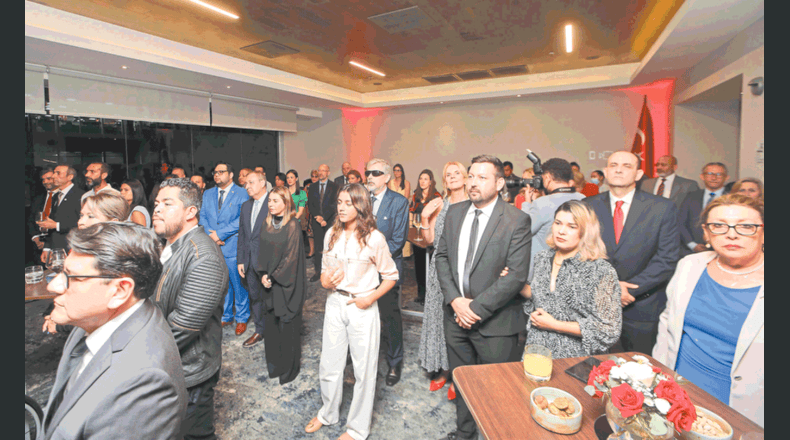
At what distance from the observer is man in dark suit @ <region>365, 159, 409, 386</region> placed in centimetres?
313

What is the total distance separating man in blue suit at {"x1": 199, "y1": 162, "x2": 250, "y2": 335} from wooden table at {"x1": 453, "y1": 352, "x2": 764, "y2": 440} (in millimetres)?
3234

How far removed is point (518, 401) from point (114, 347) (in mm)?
1423

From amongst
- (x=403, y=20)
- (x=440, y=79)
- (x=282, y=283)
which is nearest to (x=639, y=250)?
(x=282, y=283)

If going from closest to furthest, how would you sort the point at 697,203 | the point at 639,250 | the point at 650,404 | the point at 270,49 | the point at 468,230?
the point at 650,404, the point at 468,230, the point at 639,250, the point at 697,203, the point at 270,49

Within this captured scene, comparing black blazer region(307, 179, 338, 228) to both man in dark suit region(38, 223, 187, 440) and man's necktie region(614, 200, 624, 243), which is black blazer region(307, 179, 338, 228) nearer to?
man's necktie region(614, 200, 624, 243)

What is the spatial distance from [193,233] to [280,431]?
1.53 m

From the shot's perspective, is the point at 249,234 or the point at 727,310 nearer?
the point at 727,310

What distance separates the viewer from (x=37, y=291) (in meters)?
2.69

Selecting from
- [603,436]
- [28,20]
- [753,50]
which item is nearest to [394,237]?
[603,436]

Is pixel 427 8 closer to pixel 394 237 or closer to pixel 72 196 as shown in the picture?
pixel 394 237

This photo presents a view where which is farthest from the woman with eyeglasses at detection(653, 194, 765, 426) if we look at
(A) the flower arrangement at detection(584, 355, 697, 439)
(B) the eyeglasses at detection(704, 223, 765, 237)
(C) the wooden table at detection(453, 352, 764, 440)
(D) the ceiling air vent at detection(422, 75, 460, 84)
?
(D) the ceiling air vent at detection(422, 75, 460, 84)

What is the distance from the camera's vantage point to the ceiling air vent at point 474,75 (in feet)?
26.2

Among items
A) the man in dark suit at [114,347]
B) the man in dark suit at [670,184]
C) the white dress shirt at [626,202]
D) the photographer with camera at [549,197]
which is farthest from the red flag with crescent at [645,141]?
the man in dark suit at [114,347]

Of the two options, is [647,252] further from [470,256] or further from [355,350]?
[355,350]
